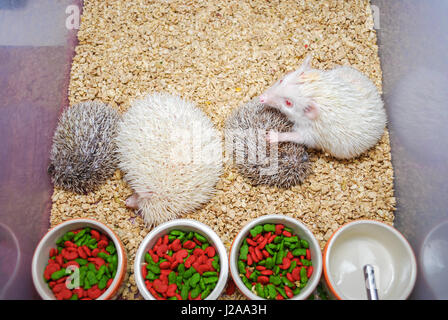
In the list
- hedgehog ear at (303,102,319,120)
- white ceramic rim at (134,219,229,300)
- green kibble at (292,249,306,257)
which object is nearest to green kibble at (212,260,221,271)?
white ceramic rim at (134,219,229,300)

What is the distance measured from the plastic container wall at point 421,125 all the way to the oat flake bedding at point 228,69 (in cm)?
15

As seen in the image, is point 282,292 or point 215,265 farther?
point 215,265

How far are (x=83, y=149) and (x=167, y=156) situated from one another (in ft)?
1.86

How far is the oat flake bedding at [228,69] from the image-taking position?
8.47ft

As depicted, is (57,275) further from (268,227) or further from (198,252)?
(268,227)

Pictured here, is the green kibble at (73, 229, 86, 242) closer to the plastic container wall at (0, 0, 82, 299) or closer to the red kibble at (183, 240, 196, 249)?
the plastic container wall at (0, 0, 82, 299)

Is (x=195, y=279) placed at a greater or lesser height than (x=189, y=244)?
lesser

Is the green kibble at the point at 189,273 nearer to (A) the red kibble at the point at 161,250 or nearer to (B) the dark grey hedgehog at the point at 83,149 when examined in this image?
(A) the red kibble at the point at 161,250

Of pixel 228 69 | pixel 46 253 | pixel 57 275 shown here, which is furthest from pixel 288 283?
pixel 228 69

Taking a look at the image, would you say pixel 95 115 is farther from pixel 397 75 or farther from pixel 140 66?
pixel 397 75

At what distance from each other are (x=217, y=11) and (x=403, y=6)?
1.43 m

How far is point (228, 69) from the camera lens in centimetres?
290

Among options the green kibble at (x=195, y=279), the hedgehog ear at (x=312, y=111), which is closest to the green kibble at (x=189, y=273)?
the green kibble at (x=195, y=279)

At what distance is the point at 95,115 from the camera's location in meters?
2.47
